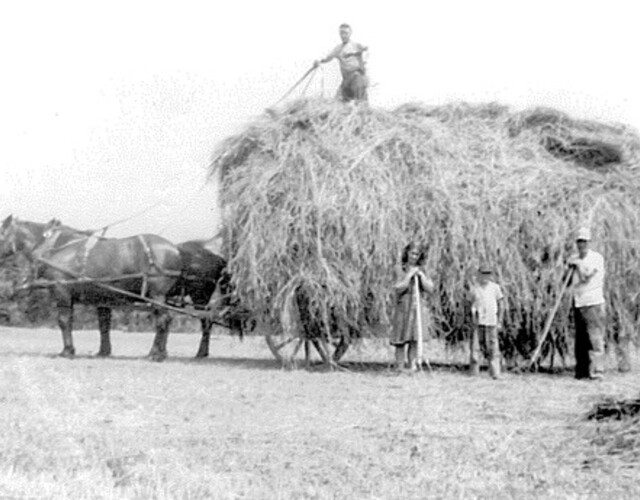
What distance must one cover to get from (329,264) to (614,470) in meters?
7.37

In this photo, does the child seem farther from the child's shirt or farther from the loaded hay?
the loaded hay

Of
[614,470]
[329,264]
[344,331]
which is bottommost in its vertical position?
[614,470]

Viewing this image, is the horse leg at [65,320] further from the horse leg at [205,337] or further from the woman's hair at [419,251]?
the woman's hair at [419,251]

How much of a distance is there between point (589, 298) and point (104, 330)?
25.8 feet

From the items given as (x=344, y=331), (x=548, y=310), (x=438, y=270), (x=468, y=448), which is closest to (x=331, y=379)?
(x=344, y=331)

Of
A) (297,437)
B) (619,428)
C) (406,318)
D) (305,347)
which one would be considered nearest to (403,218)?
(406,318)

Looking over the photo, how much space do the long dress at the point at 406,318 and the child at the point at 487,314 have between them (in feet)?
2.07

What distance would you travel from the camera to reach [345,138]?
13953 millimetres

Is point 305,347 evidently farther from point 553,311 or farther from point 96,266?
point 96,266

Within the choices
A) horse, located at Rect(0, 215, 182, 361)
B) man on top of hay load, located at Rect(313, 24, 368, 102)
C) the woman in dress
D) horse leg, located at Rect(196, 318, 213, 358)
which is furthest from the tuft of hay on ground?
horse leg, located at Rect(196, 318, 213, 358)

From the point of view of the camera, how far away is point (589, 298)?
523 inches

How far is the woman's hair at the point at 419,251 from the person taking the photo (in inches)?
532

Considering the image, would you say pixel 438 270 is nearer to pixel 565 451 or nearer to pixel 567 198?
pixel 567 198

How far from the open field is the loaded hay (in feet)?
3.87
